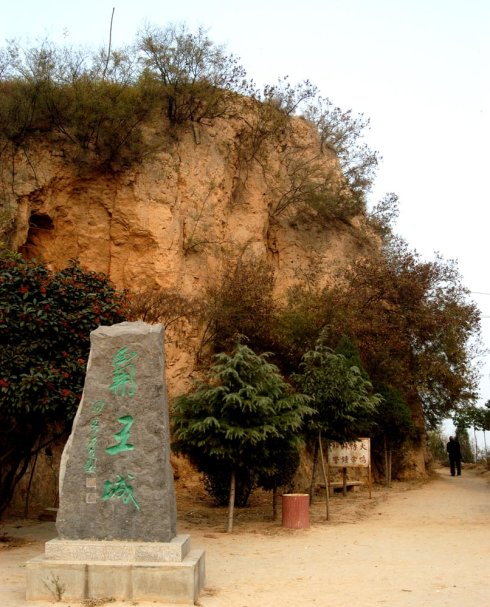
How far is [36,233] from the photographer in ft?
67.1

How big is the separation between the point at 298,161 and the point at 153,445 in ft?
67.6

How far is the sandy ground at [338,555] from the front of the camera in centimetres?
755

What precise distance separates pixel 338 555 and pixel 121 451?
14.4 feet

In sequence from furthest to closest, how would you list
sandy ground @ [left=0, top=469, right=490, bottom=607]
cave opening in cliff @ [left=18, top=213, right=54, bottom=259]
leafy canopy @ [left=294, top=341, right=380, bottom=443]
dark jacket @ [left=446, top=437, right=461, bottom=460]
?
dark jacket @ [left=446, top=437, right=461, bottom=460]
cave opening in cliff @ [left=18, top=213, right=54, bottom=259]
leafy canopy @ [left=294, top=341, right=380, bottom=443]
sandy ground @ [left=0, top=469, right=490, bottom=607]

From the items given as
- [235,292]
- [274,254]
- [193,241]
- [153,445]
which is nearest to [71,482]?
[153,445]

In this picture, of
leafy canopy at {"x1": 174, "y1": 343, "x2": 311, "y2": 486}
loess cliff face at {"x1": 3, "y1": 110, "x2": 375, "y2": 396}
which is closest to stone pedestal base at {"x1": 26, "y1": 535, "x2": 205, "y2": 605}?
leafy canopy at {"x1": 174, "y1": 343, "x2": 311, "y2": 486}

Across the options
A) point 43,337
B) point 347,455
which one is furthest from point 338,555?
point 347,455

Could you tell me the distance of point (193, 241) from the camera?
21609 millimetres

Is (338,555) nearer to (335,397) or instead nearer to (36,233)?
(335,397)

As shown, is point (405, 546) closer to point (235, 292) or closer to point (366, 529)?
point (366, 529)

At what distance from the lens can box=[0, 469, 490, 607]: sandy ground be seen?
7.55 m

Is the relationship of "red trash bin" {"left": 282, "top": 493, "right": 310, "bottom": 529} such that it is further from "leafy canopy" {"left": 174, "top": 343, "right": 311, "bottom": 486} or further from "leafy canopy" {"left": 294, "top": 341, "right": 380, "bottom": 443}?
"leafy canopy" {"left": 294, "top": 341, "right": 380, "bottom": 443}

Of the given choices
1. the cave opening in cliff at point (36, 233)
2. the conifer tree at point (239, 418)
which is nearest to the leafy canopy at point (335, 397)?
the conifer tree at point (239, 418)

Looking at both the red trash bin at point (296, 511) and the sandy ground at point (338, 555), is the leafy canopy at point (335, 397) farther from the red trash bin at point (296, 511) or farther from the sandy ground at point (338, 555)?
the sandy ground at point (338, 555)
